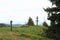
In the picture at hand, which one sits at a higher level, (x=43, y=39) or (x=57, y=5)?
(x=57, y=5)

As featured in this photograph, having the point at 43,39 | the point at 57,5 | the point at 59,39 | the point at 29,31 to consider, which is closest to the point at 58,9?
the point at 57,5

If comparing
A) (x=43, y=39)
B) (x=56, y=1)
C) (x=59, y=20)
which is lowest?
(x=43, y=39)

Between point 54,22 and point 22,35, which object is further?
point 22,35

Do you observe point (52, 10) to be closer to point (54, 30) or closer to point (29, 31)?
point (54, 30)

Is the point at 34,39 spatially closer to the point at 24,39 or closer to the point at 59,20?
the point at 24,39

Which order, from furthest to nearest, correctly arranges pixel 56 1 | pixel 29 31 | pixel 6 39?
pixel 29 31
pixel 6 39
pixel 56 1

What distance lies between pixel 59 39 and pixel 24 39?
5238 mm

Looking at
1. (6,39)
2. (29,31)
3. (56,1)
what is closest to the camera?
(56,1)

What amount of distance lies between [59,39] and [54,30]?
4.24ft

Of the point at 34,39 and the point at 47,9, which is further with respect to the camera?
the point at 34,39

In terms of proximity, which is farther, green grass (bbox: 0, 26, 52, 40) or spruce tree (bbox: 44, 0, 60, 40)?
green grass (bbox: 0, 26, 52, 40)

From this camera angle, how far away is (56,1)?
109ft

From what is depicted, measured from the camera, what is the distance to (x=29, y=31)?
41.5m

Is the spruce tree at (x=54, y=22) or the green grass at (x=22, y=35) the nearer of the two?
the spruce tree at (x=54, y=22)
